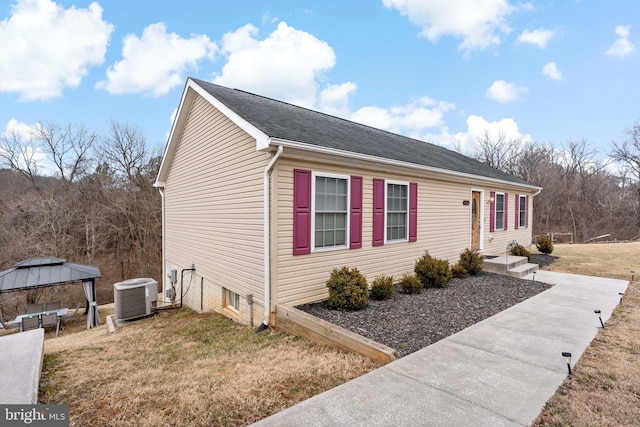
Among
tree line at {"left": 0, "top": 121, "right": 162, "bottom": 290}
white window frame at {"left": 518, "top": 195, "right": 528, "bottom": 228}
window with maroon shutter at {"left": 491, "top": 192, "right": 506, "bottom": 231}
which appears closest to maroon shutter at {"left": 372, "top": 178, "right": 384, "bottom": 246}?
window with maroon shutter at {"left": 491, "top": 192, "right": 506, "bottom": 231}

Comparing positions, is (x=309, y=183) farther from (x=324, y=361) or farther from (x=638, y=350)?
(x=638, y=350)

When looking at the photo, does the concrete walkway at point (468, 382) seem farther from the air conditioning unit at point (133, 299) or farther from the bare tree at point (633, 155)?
the bare tree at point (633, 155)

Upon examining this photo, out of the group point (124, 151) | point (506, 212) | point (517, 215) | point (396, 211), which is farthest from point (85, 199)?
point (517, 215)

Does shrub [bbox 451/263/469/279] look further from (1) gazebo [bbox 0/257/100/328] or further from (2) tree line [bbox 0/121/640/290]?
(2) tree line [bbox 0/121/640/290]

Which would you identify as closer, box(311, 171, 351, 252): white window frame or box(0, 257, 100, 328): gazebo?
box(311, 171, 351, 252): white window frame

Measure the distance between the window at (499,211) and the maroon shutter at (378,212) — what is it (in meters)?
6.49

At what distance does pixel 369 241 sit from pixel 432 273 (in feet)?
5.95

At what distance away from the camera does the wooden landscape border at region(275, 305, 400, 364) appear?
354 cm

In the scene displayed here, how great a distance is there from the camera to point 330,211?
5.87 meters

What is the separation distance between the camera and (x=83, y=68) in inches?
651

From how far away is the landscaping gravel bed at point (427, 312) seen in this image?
4.29 m

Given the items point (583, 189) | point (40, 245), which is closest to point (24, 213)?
point (40, 245)

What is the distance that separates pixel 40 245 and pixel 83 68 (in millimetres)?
9722

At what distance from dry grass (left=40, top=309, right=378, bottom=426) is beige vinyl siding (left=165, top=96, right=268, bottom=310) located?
4.55ft
